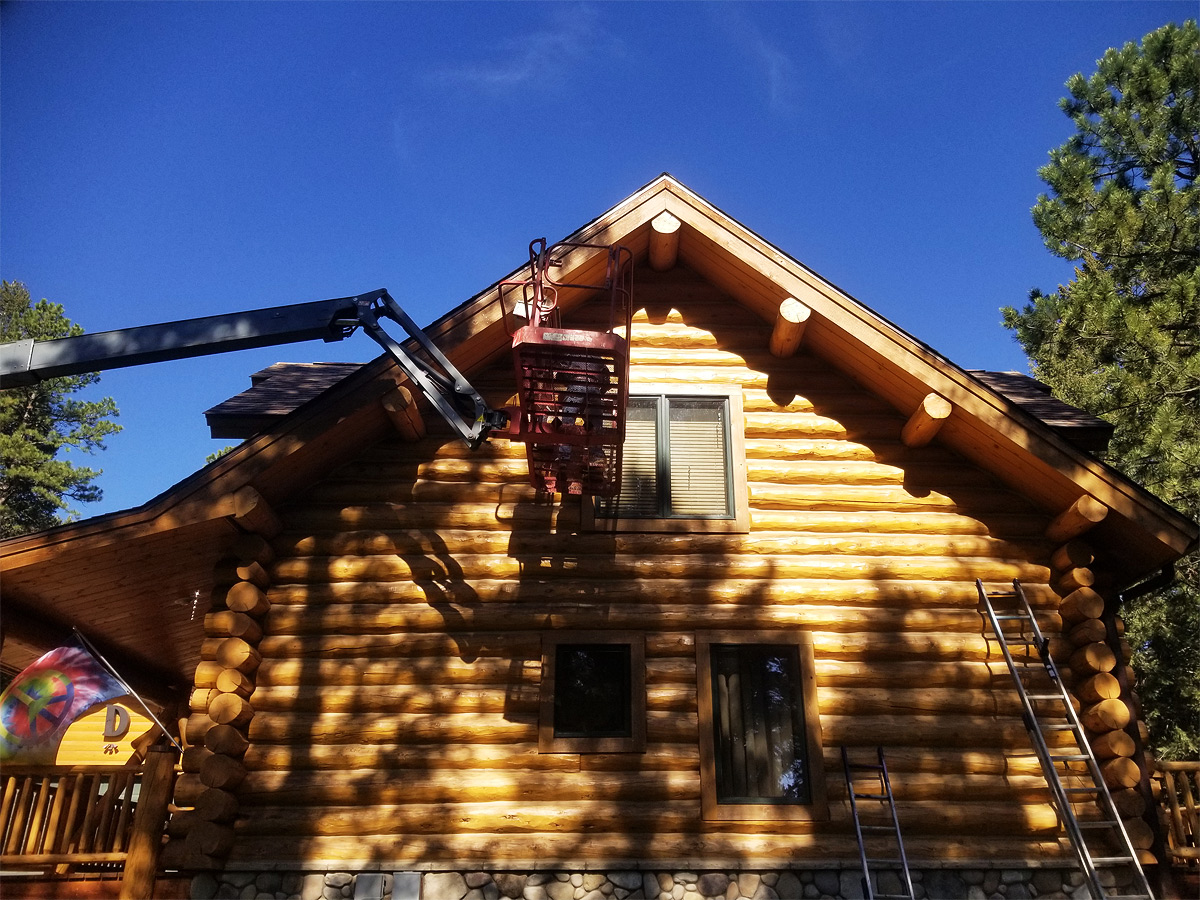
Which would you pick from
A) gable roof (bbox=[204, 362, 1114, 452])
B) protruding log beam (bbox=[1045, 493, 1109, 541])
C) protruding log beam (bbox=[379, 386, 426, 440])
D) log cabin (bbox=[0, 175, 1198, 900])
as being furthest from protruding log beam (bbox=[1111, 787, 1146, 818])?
protruding log beam (bbox=[379, 386, 426, 440])

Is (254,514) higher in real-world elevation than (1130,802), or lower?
higher

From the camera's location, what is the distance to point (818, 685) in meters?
8.12

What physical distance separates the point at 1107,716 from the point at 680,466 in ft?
15.0

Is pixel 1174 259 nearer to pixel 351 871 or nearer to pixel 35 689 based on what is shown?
pixel 351 871

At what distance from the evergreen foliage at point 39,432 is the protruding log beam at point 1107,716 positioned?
40.0 metres

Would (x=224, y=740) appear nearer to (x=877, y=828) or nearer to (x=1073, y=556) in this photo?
(x=877, y=828)

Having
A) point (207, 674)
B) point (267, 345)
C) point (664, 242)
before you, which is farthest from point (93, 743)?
point (664, 242)

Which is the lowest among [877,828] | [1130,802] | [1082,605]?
[877,828]

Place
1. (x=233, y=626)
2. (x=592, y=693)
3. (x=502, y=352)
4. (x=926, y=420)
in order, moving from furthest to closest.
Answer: (x=502, y=352) → (x=926, y=420) → (x=592, y=693) → (x=233, y=626)

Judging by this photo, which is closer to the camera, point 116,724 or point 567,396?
point 567,396

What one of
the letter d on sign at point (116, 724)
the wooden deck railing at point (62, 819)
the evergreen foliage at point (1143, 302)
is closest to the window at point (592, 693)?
the wooden deck railing at point (62, 819)

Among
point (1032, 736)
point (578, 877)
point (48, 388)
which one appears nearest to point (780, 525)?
point (1032, 736)

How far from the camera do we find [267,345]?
327 inches

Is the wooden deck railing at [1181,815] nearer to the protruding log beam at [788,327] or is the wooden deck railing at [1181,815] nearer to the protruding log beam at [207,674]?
the protruding log beam at [788,327]
